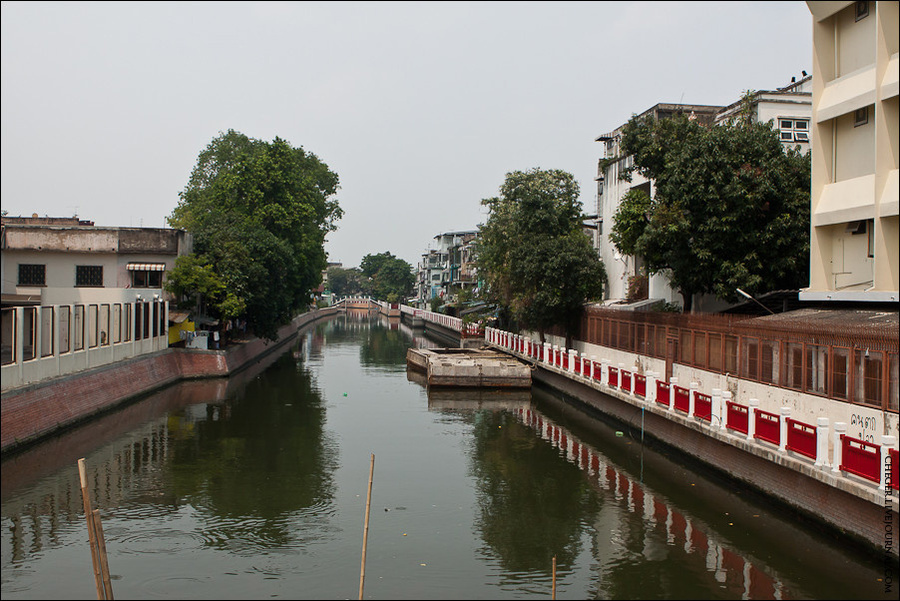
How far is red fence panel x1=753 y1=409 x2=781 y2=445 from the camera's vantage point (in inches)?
612

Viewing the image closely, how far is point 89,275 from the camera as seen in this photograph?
37719 mm

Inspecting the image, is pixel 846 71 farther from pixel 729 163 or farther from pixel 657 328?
pixel 657 328

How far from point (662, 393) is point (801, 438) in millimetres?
7324

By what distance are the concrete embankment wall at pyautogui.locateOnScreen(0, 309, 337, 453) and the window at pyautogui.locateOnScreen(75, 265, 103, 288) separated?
5535 millimetres

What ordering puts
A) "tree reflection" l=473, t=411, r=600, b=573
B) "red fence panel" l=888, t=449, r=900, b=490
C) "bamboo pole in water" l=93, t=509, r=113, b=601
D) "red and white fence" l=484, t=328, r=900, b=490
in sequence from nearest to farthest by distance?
"bamboo pole in water" l=93, t=509, r=113, b=601
"red fence panel" l=888, t=449, r=900, b=490
"red and white fence" l=484, t=328, r=900, b=490
"tree reflection" l=473, t=411, r=600, b=573

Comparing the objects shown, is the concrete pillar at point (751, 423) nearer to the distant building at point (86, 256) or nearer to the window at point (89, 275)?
the distant building at point (86, 256)

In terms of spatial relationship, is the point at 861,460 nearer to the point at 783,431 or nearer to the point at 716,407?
the point at 783,431

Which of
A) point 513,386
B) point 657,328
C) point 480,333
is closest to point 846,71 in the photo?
point 657,328

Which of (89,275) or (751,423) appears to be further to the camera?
(89,275)

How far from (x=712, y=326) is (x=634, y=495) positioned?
6816 millimetres

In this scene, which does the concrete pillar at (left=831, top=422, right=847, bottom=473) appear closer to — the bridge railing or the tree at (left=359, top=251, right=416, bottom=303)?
the bridge railing

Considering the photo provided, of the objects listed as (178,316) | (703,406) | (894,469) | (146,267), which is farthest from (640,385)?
(146,267)

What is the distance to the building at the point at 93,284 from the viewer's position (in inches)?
1017

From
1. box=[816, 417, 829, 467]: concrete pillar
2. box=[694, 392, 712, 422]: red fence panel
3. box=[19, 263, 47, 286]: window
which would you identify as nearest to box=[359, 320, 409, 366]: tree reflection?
box=[19, 263, 47, 286]: window
